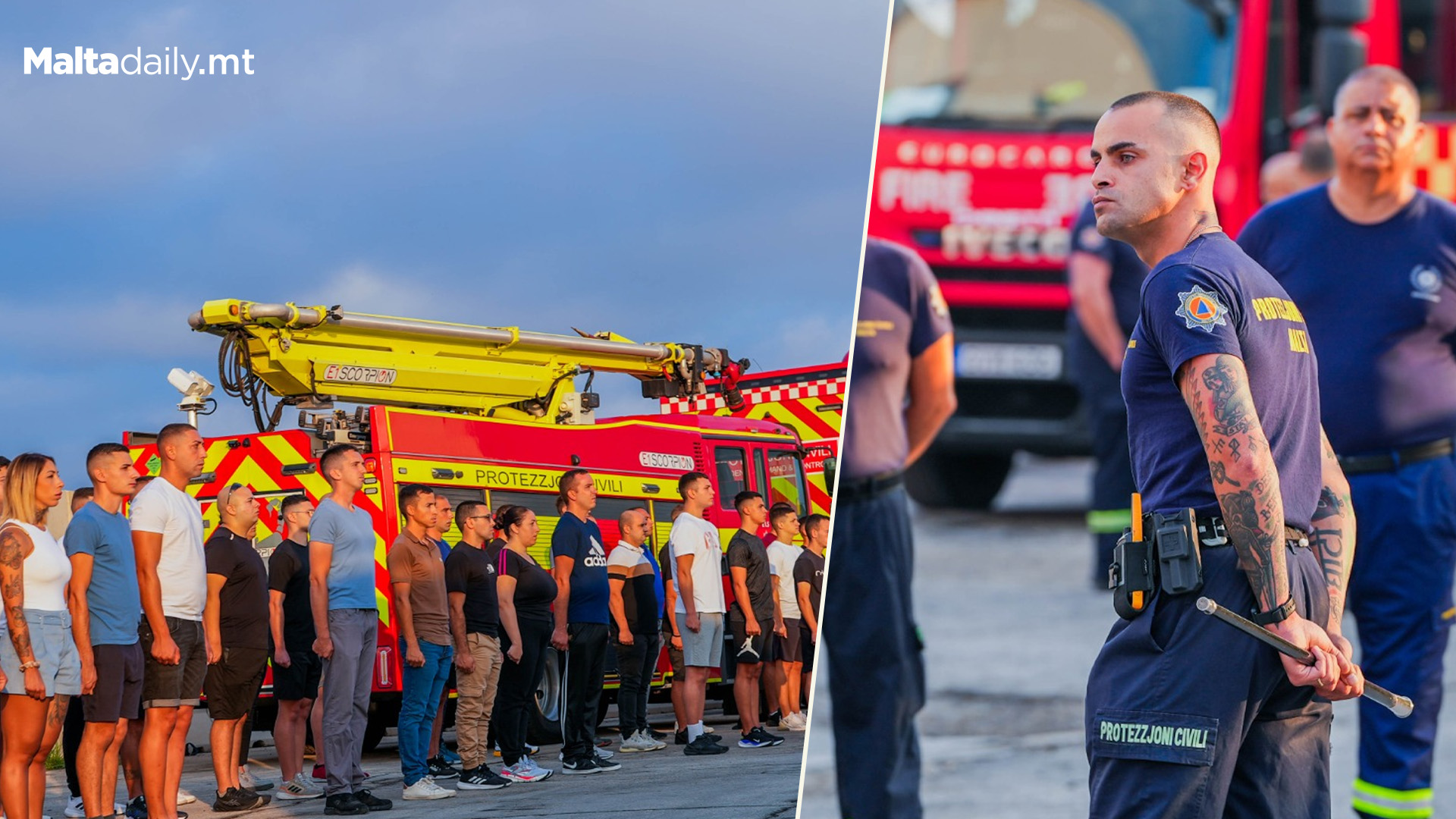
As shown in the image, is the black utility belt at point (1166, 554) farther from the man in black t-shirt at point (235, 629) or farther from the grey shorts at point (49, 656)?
the man in black t-shirt at point (235, 629)

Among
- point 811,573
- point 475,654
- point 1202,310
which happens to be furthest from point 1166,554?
point 811,573

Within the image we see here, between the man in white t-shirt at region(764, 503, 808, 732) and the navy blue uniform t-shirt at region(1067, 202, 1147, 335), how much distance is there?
163 centimetres

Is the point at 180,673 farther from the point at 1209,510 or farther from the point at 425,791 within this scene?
the point at 1209,510

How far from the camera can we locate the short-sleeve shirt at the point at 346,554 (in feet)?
20.5

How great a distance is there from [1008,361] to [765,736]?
323 cm

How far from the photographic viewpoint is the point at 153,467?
24.7 ft

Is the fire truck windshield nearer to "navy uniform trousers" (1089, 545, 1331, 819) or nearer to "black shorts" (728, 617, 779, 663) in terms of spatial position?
"black shorts" (728, 617, 779, 663)

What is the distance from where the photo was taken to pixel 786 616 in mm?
7578

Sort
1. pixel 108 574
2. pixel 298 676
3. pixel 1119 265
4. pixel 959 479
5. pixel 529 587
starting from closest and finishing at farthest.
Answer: pixel 108 574 → pixel 298 676 → pixel 529 587 → pixel 1119 265 → pixel 959 479

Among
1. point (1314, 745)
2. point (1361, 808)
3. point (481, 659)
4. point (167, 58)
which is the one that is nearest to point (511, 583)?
point (481, 659)

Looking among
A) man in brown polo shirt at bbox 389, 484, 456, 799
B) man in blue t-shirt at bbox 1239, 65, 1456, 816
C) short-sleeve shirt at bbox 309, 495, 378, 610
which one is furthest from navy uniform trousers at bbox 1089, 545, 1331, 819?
man in brown polo shirt at bbox 389, 484, 456, 799

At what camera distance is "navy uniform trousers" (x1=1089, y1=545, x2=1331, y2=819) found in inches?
115

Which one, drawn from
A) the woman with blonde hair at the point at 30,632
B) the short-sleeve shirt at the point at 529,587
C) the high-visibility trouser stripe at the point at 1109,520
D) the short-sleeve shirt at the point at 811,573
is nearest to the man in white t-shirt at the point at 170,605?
the woman with blonde hair at the point at 30,632

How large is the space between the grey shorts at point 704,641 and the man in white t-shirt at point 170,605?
2274 millimetres
